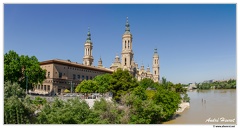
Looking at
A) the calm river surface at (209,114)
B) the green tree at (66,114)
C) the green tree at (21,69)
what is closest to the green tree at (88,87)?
the green tree at (21,69)

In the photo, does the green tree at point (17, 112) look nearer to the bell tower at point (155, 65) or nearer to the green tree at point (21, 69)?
the green tree at point (21, 69)

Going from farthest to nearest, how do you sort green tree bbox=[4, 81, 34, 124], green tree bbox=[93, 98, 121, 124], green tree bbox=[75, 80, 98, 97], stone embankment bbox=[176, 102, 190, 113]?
green tree bbox=[75, 80, 98, 97], stone embankment bbox=[176, 102, 190, 113], green tree bbox=[93, 98, 121, 124], green tree bbox=[4, 81, 34, 124]

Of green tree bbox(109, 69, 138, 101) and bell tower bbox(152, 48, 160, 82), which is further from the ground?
bell tower bbox(152, 48, 160, 82)


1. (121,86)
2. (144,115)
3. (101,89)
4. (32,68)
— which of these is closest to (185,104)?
(101,89)

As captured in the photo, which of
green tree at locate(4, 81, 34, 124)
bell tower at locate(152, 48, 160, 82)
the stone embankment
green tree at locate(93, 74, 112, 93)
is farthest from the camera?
bell tower at locate(152, 48, 160, 82)

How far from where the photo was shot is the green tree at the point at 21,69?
77.9 feet

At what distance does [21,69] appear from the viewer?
24750 mm

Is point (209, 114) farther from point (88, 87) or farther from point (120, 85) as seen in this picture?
point (88, 87)

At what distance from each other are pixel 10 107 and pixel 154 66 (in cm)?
6205

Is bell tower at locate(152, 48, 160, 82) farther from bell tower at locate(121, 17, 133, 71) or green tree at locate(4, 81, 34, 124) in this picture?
green tree at locate(4, 81, 34, 124)

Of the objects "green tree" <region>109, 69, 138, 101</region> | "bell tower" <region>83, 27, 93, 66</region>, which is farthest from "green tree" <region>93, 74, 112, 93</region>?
"bell tower" <region>83, 27, 93, 66</region>

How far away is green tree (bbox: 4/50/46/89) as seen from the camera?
77.9 ft

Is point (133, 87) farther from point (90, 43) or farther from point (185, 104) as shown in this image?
point (90, 43)

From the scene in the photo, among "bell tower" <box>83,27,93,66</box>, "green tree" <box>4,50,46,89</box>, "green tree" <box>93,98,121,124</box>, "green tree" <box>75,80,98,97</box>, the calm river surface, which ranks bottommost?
the calm river surface
